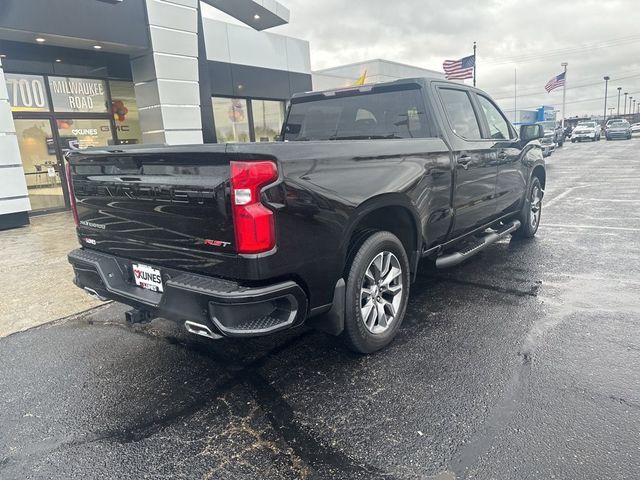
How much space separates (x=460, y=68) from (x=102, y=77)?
18.4 meters

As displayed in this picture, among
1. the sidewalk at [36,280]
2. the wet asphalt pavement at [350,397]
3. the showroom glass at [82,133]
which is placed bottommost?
Result: the wet asphalt pavement at [350,397]

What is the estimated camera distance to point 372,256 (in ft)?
10.8

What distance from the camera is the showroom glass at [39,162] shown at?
10.6 metres

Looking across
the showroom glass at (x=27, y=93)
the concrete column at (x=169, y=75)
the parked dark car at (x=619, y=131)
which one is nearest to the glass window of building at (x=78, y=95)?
the showroom glass at (x=27, y=93)

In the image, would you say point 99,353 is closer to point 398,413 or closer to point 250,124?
point 398,413

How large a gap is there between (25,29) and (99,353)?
7869 millimetres

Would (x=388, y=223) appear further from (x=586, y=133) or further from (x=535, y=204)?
(x=586, y=133)

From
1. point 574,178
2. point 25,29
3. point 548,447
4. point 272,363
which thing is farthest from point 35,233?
point 574,178

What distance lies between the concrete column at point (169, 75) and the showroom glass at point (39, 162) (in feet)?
7.19

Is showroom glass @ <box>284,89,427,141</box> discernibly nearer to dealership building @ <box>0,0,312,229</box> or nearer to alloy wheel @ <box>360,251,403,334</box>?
alloy wheel @ <box>360,251,403,334</box>

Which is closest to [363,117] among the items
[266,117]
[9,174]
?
[9,174]

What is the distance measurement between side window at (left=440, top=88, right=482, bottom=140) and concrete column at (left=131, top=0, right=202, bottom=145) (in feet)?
26.9

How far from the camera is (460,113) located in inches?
182

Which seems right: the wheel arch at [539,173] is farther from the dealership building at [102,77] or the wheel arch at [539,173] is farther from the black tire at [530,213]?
the dealership building at [102,77]
